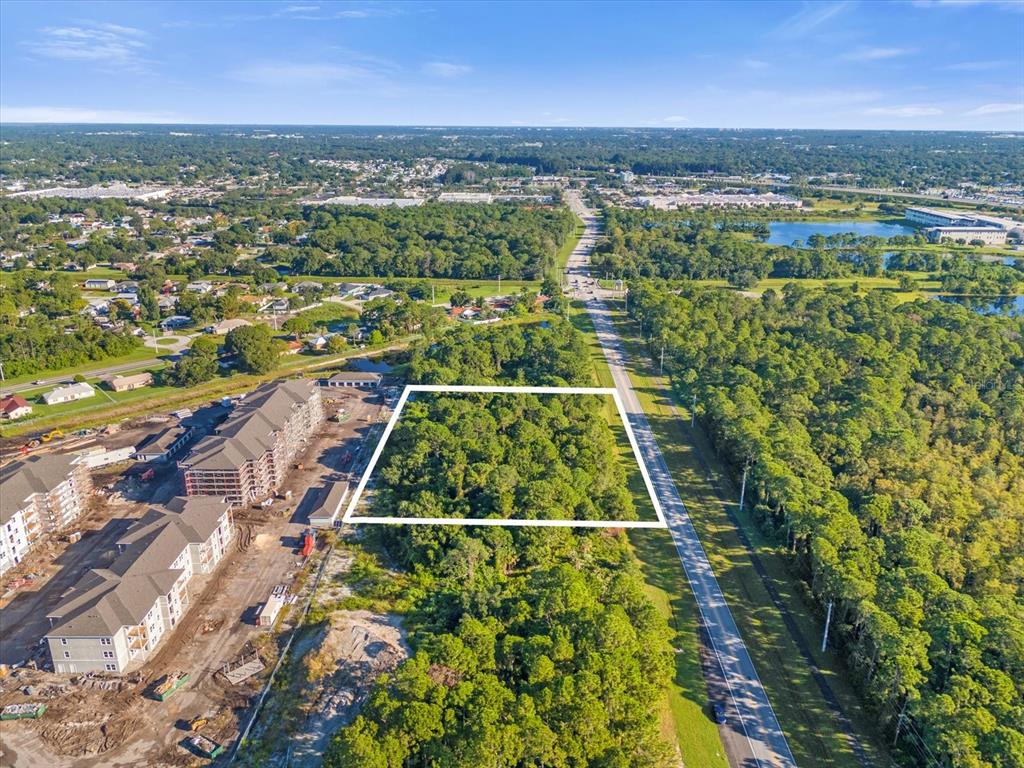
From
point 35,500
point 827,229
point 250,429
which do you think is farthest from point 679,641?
point 827,229

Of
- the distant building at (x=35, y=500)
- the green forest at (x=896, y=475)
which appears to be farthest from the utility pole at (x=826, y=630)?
the distant building at (x=35, y=500)

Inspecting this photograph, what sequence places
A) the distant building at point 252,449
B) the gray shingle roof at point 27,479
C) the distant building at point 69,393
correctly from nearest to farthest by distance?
the gray shingle roof at point 27,479, the distant building at point 252,449, the distant building at point 69,393

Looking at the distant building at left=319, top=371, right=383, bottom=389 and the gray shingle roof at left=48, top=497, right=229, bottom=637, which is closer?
the gray shingle roof at left=48, top=497, right=229, bottom=637

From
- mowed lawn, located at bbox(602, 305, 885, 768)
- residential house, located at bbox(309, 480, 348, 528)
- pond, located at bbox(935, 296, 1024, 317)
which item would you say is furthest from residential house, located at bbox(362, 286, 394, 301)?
pond, located at bbox(935, 296, 1024, 317)

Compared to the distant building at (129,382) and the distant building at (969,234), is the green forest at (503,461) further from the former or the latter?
the distant building at (969,234)

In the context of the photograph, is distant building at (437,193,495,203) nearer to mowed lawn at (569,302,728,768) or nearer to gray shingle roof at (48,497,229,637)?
mowed lawn at (569,302,728,768)

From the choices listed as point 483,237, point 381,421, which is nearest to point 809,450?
point 381,421

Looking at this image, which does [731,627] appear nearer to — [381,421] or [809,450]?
[809,450]
